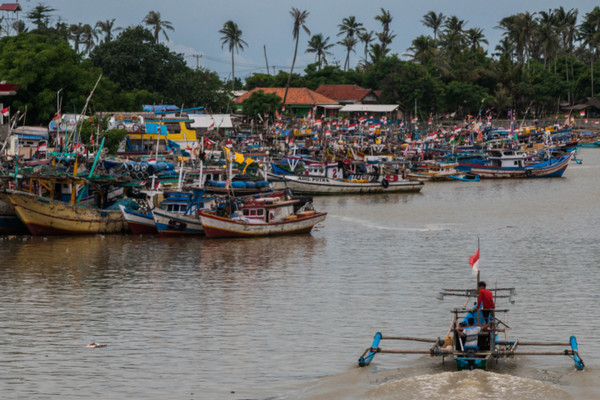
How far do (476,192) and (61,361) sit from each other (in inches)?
2060

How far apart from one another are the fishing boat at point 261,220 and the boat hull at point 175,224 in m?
1.03

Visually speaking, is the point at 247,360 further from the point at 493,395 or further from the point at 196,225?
the point at 196,225

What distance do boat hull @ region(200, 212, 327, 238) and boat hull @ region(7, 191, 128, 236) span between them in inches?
213

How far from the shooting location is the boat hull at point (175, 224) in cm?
4359

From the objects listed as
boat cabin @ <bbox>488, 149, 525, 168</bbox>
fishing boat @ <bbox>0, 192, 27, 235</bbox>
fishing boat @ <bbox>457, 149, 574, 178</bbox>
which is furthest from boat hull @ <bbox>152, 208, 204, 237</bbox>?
boat cabin @ <bbox>488, 149, 525, 168</bbox>

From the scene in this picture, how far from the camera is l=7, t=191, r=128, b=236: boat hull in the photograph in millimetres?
42750

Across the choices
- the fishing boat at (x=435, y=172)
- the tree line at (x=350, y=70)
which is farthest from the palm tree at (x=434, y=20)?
the fishing boat at (x=435, y=172)

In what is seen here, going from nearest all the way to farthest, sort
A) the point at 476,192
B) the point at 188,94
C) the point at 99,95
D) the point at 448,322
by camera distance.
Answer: the point at 448,322, the point at 476,192, the point at 99,95, the point at 188,94

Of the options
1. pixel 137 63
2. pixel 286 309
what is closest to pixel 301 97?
pixel 137 63

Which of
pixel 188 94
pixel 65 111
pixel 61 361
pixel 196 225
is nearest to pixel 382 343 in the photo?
pixel 61 361

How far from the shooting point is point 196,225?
44062mm

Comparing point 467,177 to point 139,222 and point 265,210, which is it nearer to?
point 265,210

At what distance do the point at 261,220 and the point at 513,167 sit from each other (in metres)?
45.1

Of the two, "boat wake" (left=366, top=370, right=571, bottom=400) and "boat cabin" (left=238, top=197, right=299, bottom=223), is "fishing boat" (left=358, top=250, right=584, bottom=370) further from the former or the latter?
"boat cabin" (left=238, top=197, right=299, bottom=223)
